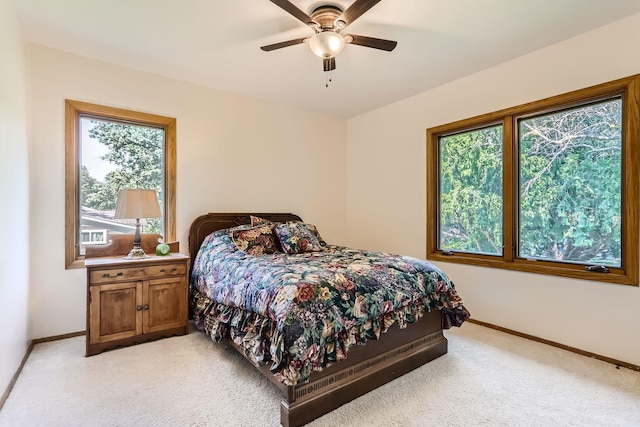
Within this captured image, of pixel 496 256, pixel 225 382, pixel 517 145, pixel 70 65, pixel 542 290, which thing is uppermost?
pixel 70 65

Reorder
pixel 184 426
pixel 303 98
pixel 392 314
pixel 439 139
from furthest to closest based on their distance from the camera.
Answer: pixel 303 98 → pixel 439 139 → pixel 392 314 → pixel 184 426

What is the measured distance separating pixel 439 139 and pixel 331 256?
2.12m

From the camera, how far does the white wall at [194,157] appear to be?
9.37 feet

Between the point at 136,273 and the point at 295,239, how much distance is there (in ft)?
4.86

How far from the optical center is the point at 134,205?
2.85 metres

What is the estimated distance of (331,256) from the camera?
2.94 meters

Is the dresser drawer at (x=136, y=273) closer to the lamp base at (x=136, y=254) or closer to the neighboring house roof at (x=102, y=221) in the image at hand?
the lamp base at (x=136, y=254)

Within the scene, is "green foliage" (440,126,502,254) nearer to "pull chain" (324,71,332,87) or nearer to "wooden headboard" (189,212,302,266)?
"pull chain" (324,71,332,87)

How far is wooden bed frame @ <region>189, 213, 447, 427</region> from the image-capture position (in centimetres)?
178

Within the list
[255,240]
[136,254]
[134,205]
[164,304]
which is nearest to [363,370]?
[255,240]

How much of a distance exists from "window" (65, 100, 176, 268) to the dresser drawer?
614mm

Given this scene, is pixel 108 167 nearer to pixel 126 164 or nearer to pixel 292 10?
pixel 126 164

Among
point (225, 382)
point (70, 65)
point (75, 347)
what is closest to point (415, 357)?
point (225, 382)

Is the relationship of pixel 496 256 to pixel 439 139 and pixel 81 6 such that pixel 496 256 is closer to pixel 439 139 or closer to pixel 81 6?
pixel 439 139
